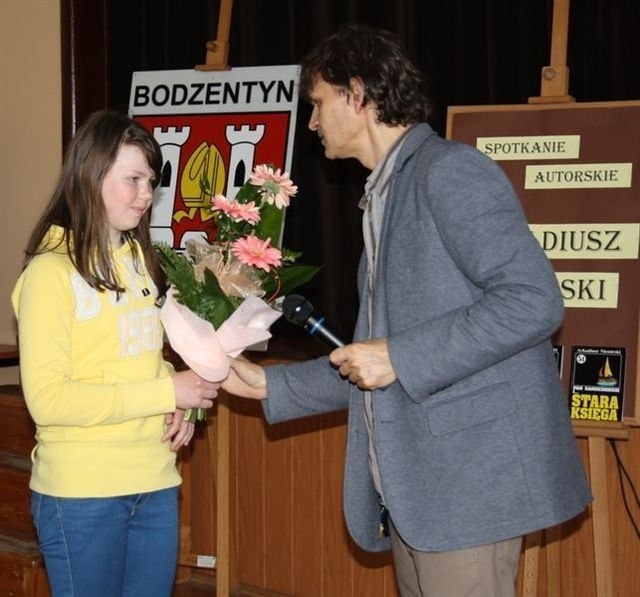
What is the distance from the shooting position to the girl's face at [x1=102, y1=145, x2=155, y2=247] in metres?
2.14

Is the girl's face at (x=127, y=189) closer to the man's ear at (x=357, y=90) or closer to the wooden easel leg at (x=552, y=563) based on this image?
the man's ear at (x=357, y=90)

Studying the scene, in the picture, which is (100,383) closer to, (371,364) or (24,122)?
(371,364)

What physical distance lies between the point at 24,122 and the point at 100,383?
320cm

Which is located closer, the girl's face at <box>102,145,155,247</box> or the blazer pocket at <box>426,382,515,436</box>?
the blazer pocket at <box>426,382,515,436</box>

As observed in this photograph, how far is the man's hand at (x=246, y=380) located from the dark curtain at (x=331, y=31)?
1.84 m

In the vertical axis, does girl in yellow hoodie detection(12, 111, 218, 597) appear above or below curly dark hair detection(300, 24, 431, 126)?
below

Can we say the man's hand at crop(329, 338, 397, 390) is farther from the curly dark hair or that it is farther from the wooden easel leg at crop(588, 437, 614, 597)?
the wooden easel leg at crop(588, 437, 614, 597)

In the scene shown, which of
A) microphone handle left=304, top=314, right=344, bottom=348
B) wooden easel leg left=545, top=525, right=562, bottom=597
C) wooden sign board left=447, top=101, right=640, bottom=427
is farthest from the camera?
wooden easel leg left=545, top=525, right=562, bottom=597

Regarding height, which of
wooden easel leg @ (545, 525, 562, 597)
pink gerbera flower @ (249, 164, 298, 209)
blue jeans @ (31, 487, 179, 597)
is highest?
pink gerbera flower @ (249, 164, 298, 209)

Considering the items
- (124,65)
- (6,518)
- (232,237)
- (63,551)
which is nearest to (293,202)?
(124,65)

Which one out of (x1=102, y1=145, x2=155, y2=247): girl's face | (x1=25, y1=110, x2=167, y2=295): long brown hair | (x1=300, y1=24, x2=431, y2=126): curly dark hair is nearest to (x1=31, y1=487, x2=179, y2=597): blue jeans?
(x1=25, y1=110, x2=167, y2=295): long brown hair

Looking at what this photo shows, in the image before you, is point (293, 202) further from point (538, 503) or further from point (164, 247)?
point (538, 503)

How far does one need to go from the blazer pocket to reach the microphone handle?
254 millimetres

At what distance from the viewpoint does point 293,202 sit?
431 centimetres
